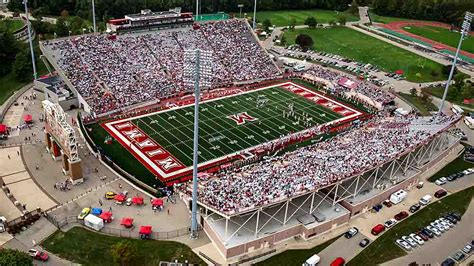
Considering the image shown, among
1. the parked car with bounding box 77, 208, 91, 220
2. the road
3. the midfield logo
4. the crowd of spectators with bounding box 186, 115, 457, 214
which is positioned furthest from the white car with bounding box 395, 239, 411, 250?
the parked car with bounding box 77, 208, 91, 220

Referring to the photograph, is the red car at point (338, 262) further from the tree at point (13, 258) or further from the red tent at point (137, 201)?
the tree at point (13, 258)

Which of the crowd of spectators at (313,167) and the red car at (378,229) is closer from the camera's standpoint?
the crowd of spectators at (313,167)

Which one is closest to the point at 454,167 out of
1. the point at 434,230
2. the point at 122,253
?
the point at 434,230

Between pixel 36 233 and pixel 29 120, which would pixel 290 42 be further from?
pixel 36 233

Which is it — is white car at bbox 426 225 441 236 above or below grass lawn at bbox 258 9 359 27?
below

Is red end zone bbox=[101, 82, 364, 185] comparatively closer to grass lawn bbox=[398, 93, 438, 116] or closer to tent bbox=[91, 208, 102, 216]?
tent bbox=[91, 208, 102, 216]

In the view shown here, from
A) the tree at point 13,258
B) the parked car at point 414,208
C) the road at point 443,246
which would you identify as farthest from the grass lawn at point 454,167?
the tree at point 13,258

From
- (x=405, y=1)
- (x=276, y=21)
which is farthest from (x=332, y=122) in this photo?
(x=405, y=1)
